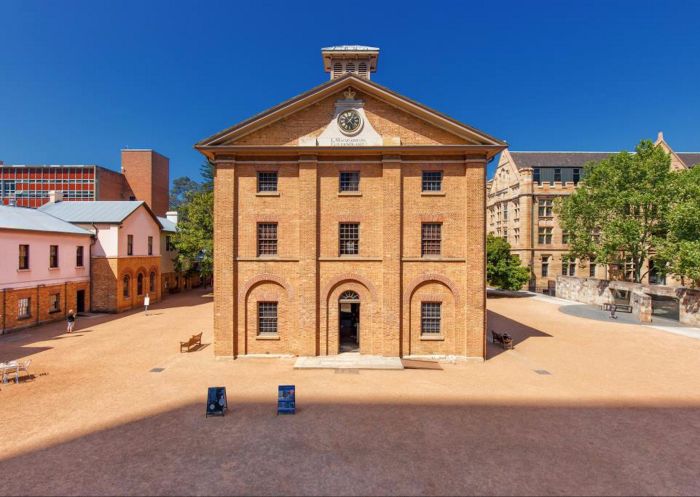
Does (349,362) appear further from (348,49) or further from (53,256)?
(53,256)

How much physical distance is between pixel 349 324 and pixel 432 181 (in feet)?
33.3

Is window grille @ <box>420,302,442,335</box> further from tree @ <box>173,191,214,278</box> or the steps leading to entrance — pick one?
tree @ <box>173,191,214,278</box>

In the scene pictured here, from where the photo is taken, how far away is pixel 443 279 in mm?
17062

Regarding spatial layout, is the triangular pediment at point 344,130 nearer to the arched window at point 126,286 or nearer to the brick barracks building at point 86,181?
the arched window at point 126,286

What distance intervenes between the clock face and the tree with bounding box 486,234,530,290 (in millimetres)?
26874

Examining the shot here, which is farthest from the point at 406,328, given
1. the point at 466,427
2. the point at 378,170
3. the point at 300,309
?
the point at 378,170

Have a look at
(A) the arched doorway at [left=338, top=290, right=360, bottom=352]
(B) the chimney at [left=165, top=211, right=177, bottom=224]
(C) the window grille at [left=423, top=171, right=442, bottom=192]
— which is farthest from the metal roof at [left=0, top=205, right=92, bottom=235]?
(C) the window grille at [left=423, top=171, right=442, bottom=192]

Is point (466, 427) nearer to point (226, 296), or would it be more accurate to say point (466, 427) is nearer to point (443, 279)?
point (443, 279)

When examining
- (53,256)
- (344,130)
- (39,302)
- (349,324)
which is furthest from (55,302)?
(344,130)

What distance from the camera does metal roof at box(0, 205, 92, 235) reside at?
2380 cm

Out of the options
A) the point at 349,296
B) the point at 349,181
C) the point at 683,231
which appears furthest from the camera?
the point at 683,231

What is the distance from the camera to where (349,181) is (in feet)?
57.3

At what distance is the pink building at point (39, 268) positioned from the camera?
74.7 feet

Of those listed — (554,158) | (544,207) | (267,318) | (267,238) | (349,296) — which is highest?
(554,158)
